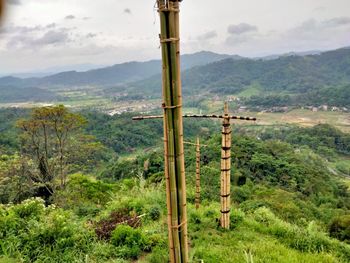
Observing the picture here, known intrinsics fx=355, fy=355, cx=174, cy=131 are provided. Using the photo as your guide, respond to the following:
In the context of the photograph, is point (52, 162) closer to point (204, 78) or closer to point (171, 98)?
point (171, 98)

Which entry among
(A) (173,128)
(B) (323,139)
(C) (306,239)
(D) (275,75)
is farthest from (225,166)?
(D) (275,75)

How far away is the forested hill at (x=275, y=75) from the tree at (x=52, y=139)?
10520 cm

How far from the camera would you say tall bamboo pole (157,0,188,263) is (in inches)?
79.0

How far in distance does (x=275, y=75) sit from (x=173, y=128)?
445 ft

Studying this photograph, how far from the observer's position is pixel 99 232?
194 inches

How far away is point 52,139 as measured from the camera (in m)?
14.0

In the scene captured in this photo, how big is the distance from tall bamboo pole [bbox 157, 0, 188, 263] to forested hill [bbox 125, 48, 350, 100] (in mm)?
114618

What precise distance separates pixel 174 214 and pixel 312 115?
80.2 meters

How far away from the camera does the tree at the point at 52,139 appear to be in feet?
41.1

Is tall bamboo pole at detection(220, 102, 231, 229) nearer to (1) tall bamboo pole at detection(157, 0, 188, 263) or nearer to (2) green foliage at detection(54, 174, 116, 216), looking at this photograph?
(1) tall bamboo pole at detection(157, 0, 188, 263)

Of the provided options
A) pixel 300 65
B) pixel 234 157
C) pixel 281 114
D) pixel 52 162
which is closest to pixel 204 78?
pixel 300 65

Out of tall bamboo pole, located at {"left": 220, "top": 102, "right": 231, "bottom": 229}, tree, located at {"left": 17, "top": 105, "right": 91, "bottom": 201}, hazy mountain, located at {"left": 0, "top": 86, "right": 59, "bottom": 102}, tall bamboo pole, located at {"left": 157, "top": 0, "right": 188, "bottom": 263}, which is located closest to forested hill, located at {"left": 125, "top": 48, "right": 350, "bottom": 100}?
hazy mountain, located at {"left": 0, "top": 86, "right": 59, "bottom": 102}

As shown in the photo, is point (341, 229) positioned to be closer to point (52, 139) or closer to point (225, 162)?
point (225, 162)

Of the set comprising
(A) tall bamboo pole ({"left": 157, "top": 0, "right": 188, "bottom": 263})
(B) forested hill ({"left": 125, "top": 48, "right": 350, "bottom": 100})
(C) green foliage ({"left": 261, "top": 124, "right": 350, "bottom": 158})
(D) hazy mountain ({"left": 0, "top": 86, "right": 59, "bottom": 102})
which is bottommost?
(C) green foliage ({"left": 261, "top": 124, "right": 350, "bottom": 158})
